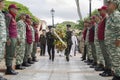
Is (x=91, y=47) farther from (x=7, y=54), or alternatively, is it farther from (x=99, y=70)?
(x=7, y=54)

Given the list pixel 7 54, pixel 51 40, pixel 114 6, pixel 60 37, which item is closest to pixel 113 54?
pixel 114 6

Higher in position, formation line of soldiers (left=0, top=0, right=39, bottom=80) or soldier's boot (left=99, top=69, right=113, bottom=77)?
formation line of soldiers (left=0, top=0, right=39, bottom=80)

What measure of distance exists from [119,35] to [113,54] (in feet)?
1.44

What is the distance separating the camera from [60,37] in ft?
90.7

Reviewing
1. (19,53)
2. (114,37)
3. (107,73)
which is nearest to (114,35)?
(114,37)

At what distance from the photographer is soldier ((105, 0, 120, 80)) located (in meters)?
10.1

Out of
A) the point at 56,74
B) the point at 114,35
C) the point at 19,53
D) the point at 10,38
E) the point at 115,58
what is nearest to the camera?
the point at 115,58

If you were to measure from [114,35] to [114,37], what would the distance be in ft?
0.15

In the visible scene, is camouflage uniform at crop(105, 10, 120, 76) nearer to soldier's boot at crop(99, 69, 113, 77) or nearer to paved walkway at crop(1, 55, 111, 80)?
paved walkway at crop(1, 55, 111, 80)

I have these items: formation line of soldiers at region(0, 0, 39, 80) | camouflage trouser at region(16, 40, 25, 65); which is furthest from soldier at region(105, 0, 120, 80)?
camouflage trouser at region(16, 40, 25, 65)

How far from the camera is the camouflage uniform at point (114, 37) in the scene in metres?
10.1

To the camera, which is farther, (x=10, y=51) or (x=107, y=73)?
(x=10, y=51)

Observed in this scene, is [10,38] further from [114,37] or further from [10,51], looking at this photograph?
[114,37]

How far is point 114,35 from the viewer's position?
408 inches
